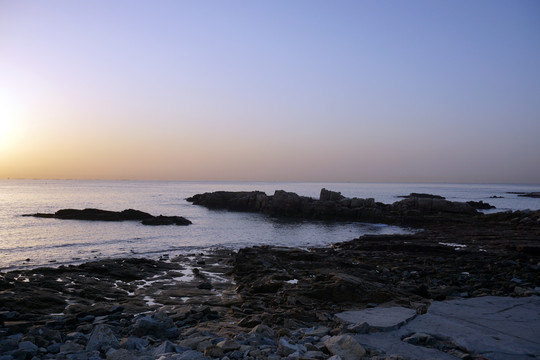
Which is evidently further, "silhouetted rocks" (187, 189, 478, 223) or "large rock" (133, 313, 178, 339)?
"silhouetted rocks" (187, 189, 478, 223)

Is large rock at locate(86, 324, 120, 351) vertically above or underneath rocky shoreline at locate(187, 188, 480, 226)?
above

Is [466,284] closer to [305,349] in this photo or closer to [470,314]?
[470,314]

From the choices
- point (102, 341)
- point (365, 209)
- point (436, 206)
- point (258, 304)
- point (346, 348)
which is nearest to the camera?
point (346, 348)

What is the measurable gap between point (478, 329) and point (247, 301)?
5.46 m

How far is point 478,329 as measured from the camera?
689 cm

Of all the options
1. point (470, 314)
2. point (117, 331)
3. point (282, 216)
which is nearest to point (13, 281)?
point (117, 331)

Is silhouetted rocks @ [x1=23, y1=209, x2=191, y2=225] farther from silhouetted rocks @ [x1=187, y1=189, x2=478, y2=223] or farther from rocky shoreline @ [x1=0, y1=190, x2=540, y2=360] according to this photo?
rocky shoreline @ [x1=0, y1=190, x2=540, y2=360]

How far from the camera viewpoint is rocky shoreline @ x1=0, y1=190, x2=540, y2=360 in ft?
19.5

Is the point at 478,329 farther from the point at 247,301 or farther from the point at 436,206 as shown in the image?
the point at 436,206

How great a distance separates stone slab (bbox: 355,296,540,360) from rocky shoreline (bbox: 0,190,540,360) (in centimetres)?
8

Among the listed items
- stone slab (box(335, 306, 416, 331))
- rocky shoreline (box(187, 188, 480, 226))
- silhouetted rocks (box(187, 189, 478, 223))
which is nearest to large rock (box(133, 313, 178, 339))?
stone slab (box(335, 306, 416, 331))

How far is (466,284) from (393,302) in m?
4.09

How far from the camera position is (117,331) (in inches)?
287

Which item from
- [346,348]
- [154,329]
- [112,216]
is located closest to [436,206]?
[112,216]
